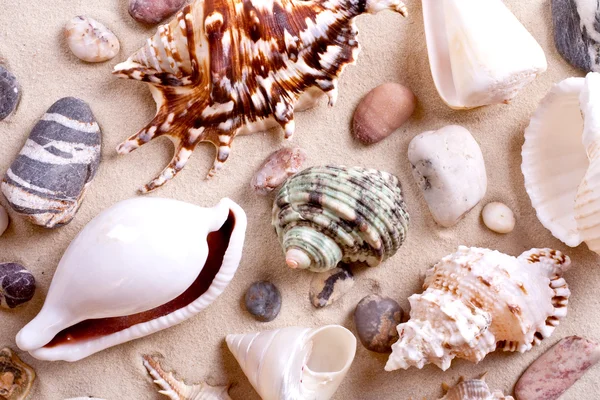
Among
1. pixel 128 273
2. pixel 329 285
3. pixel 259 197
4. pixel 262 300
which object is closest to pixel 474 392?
pixel 329 285

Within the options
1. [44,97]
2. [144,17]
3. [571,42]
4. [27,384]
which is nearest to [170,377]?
[27,384]

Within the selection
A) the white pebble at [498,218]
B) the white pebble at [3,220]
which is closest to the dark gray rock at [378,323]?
the white pebble at [498,218]

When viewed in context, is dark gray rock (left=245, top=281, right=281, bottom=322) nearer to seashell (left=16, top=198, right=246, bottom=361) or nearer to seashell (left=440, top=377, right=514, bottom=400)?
seashell (left=16, top=198, right=246, bottom=361)

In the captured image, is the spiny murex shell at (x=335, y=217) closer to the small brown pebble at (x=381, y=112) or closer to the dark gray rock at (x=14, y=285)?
the small brown pebble at (x=381, y=112)

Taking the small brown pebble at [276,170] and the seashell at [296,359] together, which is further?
the small brown pebble at [276,170]

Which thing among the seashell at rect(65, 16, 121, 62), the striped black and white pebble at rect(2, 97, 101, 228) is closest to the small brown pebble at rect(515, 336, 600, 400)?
the striped black and white pebble at rect(2, 97, 101, 228)

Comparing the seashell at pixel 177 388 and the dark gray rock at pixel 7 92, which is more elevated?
the dark gray rock at pixel 7 92
